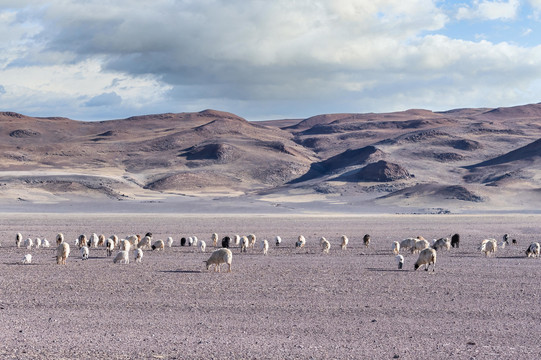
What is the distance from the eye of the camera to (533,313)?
46.9ft

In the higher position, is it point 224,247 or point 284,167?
point 284,167

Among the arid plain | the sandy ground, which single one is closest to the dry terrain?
the arid plain

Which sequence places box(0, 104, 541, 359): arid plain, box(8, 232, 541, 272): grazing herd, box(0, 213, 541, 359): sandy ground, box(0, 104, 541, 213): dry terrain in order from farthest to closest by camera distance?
box(0, 104, 541, 213): dry terrain, box(8, 232, 541, 272): grazing herd, box(0, 104, 541, 359): arid plain, box(0, 213, 541, 359): sandy ground

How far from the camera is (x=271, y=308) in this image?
14711 mm

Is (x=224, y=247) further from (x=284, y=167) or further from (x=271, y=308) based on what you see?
(x=284, y=167)

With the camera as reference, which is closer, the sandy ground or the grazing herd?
the sandy ground

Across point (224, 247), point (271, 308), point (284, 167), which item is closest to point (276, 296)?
point (271, 308)

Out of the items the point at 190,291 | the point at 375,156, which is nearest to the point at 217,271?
the point at 190,291

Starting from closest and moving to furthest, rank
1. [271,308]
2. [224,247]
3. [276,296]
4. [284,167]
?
[271,308] → [276,296] → [224,247] → [284,167]

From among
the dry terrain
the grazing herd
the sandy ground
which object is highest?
the dry terrain

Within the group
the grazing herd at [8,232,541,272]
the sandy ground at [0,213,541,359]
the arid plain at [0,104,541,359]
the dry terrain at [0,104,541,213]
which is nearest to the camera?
the sandy ground at [0,213,541,359]

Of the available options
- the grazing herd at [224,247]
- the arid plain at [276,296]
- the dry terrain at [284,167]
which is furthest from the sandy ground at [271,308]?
the dry terrain at [284,167]

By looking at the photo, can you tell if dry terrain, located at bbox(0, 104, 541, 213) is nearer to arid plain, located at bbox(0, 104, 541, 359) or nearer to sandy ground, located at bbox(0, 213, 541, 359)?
arid plain, located at bbox(0, 104, 541, 359)

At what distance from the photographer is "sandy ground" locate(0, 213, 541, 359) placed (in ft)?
37.6
